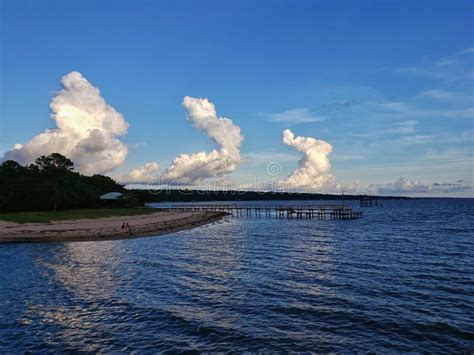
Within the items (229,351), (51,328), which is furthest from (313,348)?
(51,328)

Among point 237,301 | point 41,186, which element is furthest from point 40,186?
point 237,301

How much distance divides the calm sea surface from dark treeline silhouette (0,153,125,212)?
41.4 metres

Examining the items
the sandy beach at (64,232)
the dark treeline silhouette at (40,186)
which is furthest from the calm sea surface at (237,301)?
the dark treeline silhouette at (40,186)

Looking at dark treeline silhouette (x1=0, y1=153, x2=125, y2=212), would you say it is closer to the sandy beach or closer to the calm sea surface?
the sandy beach

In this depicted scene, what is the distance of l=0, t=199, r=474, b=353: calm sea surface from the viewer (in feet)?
42.6

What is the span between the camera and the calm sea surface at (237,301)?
42.6 ft

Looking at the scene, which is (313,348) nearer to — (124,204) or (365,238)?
(365,238)

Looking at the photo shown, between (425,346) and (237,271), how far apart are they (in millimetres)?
13598

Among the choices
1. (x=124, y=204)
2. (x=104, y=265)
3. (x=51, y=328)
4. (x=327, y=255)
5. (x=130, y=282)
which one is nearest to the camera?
(x=51, y=328)

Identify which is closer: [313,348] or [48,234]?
[313,348]

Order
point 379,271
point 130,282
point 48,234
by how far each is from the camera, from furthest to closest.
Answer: point 48,234
point 379,271
point 130,282

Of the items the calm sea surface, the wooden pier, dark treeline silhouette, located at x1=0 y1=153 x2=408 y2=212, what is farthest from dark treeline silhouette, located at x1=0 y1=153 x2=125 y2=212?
the calm sea surface

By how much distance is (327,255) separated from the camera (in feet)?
104

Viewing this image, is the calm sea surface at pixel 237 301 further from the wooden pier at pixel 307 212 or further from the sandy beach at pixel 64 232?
the wooden pier at pixel 307 212
